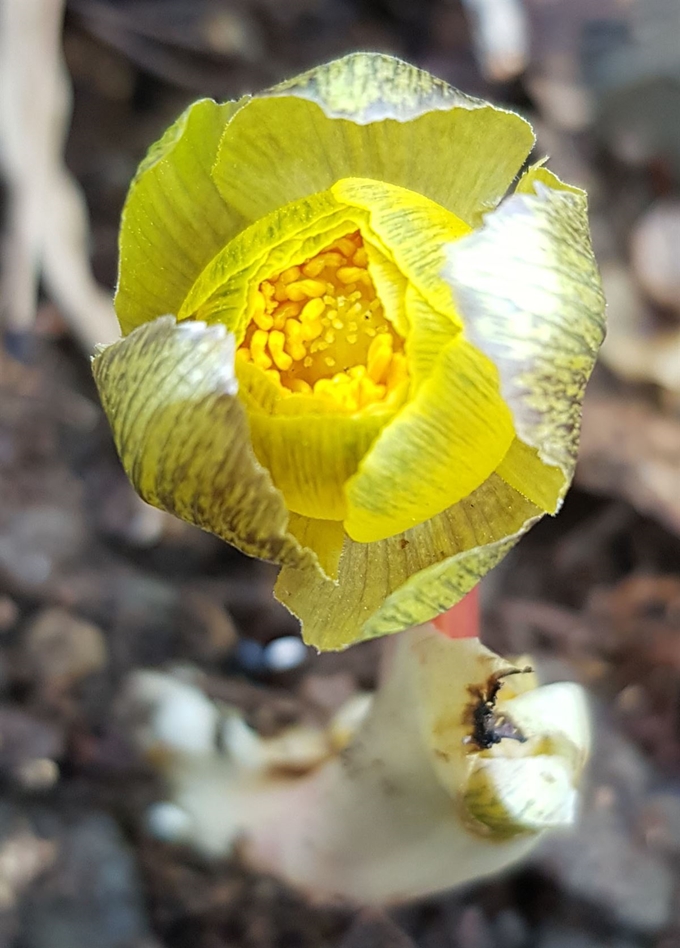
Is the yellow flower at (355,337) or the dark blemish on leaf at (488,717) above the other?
the yellow flower at (355,337)

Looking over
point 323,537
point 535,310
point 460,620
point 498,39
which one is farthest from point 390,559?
point 498,39

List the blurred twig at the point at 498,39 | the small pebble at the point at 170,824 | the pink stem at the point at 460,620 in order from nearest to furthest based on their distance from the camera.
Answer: the pink stem at the point at 460,620 → the small pebble at the point at 170,824 → the blurred twig at the point at 498,39

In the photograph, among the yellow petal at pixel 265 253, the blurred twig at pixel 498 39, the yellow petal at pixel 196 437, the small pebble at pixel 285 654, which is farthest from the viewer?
the blurred twig at pixel 498 39

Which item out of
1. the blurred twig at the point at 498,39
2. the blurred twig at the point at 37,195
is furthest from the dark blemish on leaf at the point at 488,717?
the blurred twig at the point at 498,39

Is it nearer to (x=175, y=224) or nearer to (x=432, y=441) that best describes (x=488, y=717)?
(x=432, y=441)

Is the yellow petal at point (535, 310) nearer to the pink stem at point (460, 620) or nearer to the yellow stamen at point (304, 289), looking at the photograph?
the yellow stamen at point (304, 289)

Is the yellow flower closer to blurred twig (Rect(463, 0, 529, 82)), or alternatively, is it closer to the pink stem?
the pink stem

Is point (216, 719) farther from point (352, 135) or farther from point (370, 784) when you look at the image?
point (352, 135)
